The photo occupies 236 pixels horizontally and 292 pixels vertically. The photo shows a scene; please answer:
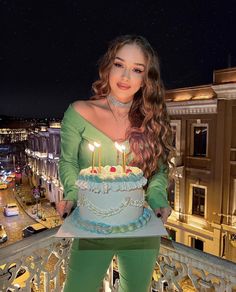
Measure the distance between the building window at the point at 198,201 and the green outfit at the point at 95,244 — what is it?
12146 mm

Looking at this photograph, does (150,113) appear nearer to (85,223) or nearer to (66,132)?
(66,132)

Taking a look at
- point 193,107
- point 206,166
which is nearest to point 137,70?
point 193,107

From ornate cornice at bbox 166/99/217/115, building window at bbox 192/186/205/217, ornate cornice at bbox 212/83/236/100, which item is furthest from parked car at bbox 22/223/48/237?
ornate cornice at bbox 212/83/236/100

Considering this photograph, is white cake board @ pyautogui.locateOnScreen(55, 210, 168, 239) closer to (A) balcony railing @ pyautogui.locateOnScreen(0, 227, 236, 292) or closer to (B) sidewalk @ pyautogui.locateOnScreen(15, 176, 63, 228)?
(A) balcony railing @ pyautogui.locateOnScreen(0, 227, 236, 292)

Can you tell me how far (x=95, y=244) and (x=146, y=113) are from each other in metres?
1.41

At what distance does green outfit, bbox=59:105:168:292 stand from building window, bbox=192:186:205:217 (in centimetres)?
1215

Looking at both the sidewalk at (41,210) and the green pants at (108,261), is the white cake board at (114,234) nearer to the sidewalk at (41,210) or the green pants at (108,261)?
the green pants at (108,261)

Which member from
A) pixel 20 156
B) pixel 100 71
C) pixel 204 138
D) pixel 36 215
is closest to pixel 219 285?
pixel 100 71

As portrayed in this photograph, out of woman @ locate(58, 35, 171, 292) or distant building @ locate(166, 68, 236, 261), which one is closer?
woman @ locate(58, 35, 171, 292)

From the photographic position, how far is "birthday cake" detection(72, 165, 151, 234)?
200cm

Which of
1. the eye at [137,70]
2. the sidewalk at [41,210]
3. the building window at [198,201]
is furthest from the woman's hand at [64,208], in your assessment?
the sidewalk at [41,210]

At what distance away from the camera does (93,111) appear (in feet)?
8.66

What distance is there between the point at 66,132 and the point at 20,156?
268 feet

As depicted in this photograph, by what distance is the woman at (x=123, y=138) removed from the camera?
2.29 m
